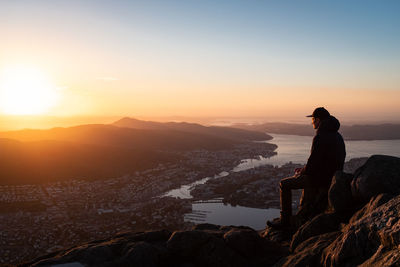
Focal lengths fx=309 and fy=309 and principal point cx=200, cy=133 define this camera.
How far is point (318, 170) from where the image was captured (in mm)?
10953

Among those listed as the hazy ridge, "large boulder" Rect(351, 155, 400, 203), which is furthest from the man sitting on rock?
the hazy ridge

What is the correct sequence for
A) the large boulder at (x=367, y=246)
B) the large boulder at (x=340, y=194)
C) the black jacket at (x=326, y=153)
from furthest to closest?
1. the black jacket at (x=326, y=153)
2. the large boulder at (x=340, y=194)
3. the large boulder at (x=367, y=246)

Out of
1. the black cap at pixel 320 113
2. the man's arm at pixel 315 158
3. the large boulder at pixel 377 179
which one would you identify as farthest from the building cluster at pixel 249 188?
the large boulder at pixel 377 179

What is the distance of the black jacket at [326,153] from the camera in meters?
10.6

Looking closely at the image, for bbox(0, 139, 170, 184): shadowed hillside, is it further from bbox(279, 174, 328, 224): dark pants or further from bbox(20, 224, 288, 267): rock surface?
bbox(279, 174, 328, 224): dark pants

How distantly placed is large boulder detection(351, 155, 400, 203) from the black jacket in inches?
44.3

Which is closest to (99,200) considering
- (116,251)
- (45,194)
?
(45,194)

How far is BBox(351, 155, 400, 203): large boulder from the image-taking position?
29.2ft

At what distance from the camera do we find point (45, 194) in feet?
275

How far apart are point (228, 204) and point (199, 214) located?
12.3 meters

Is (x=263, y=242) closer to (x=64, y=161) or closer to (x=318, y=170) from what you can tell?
(x=318, y=170)

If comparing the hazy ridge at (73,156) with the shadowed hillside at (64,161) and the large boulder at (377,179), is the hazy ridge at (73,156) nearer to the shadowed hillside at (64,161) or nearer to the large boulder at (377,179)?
the shadowed hillside at (64,161)

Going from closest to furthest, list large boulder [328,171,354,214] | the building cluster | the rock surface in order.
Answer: the rock surface < large boulder [328,171,354,214] < the building cluster

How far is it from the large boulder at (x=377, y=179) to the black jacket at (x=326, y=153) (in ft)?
3.69
